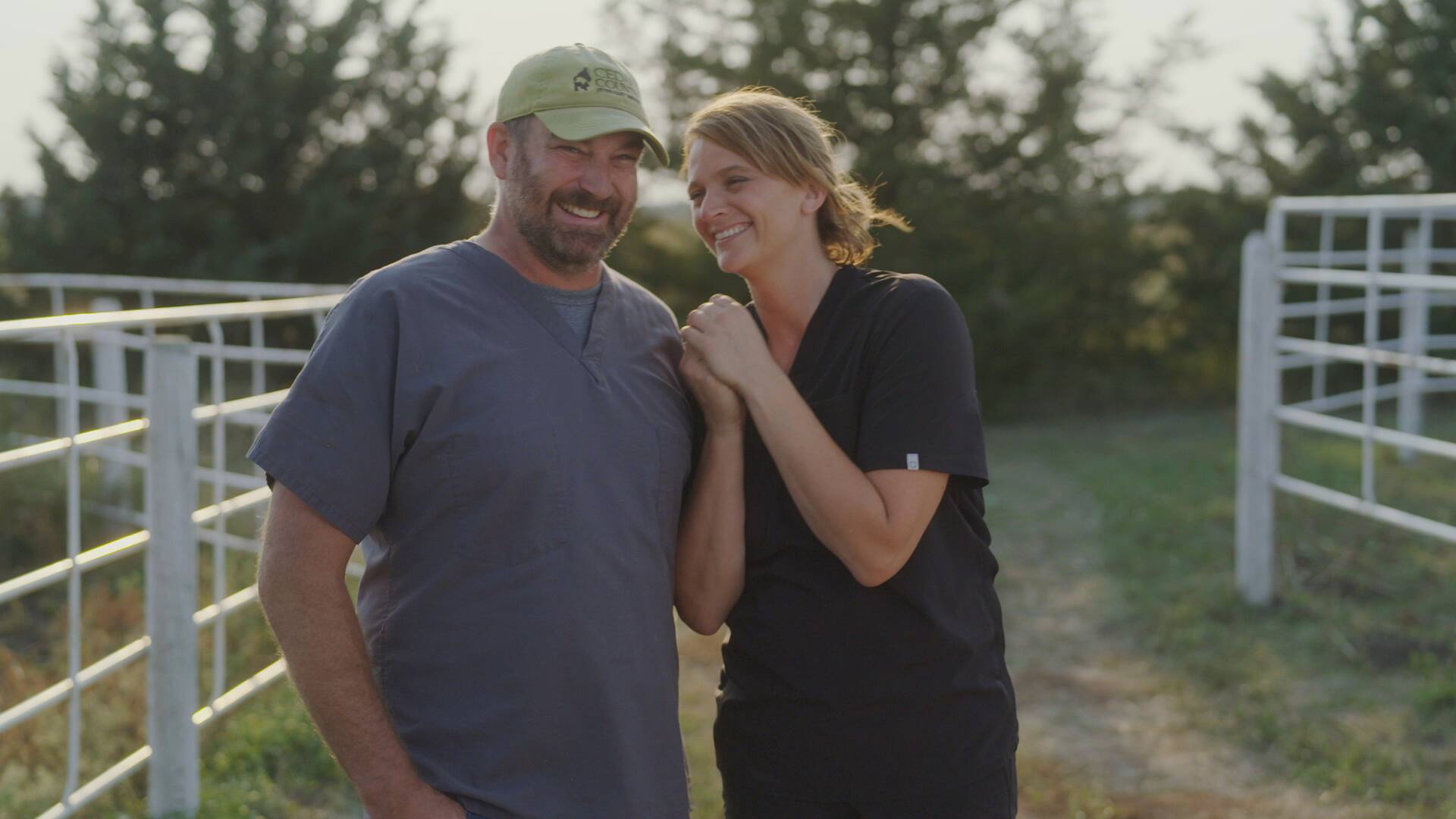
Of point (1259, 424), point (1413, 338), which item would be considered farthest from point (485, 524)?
point (1413, 338)

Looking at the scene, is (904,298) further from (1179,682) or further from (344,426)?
(1179,682)

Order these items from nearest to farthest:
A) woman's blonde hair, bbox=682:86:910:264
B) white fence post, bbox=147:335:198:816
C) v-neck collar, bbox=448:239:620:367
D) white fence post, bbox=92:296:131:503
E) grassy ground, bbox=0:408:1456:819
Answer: v-neck collar, bbox=448:239:620:367
woman's blonde hair, bbox=682:86:910:264
white fence post, bbox=147:335:198:816
grassy ground, bbox=0:408:1456:819
white fence post, bbox=92:296:131:503

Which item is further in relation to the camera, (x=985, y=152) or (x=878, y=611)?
(x=985, y=152)

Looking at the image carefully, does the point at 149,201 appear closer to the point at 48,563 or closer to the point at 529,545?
the point at 48,563

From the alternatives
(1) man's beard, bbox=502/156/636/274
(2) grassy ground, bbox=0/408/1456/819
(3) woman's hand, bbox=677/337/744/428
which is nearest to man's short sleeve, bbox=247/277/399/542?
(1) man's beard, bbox=502/156/636/274

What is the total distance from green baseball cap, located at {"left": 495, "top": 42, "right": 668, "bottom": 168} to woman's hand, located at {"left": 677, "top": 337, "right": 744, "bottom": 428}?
1.19ft

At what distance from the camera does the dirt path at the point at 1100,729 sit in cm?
404

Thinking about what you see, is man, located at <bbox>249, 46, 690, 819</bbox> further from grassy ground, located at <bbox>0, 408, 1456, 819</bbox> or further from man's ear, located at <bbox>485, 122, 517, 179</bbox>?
grassy ground, located at <bbox>0, 408, 1456, 819</bbox>

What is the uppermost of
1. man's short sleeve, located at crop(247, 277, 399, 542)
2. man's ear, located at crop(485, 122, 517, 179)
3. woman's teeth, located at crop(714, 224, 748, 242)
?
man's ear, located at crop(485, 122, 517, 179)

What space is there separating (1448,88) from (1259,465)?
7195 mm

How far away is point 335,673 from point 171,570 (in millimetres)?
1868

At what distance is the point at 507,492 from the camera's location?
1882 millimetres

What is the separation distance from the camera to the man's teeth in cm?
205

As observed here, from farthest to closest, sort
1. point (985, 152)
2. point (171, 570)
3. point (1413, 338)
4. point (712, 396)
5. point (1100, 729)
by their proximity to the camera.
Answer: point (985, 152)
point (1413, 338)
point (1100, 729)
point (171, 570)
point (712, 396)
